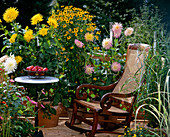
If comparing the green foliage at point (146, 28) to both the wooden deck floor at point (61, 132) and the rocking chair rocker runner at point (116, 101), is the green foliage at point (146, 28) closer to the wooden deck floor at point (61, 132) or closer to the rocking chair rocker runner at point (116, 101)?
the rocking chair rocker runner at point (116, 101)

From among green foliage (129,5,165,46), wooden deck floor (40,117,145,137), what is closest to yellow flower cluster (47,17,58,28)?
green foliage (129,5,165,46)

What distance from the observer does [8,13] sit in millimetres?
3574

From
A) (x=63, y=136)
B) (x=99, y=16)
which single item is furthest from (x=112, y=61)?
(x=99, y=16)

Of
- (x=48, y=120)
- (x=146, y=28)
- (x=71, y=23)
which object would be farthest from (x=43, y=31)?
(x=146, y=28)

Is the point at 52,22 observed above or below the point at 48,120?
above

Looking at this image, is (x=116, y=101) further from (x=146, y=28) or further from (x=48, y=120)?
(x=146, y=28)

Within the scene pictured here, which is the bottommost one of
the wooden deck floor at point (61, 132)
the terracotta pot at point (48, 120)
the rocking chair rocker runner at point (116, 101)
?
the wooden deck floor at point (61, 132)

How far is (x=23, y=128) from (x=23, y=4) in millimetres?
8383

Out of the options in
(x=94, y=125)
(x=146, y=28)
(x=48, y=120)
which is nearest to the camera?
(x=94, y=125)

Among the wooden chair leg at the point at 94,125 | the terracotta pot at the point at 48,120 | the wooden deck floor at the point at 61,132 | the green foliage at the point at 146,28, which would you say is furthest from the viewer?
the green foliage at the point at 146,28

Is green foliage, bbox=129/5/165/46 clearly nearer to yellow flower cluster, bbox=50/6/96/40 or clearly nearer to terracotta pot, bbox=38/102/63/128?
yellow flower cluster, bbox=50/6/96/40

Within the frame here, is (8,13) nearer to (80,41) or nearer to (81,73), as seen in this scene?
(80,41)

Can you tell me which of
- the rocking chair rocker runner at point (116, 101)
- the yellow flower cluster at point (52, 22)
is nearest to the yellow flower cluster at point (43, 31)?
the yellow flower cluster at point (52, 22)

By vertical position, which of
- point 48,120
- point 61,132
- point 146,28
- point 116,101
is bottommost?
point 61,132
